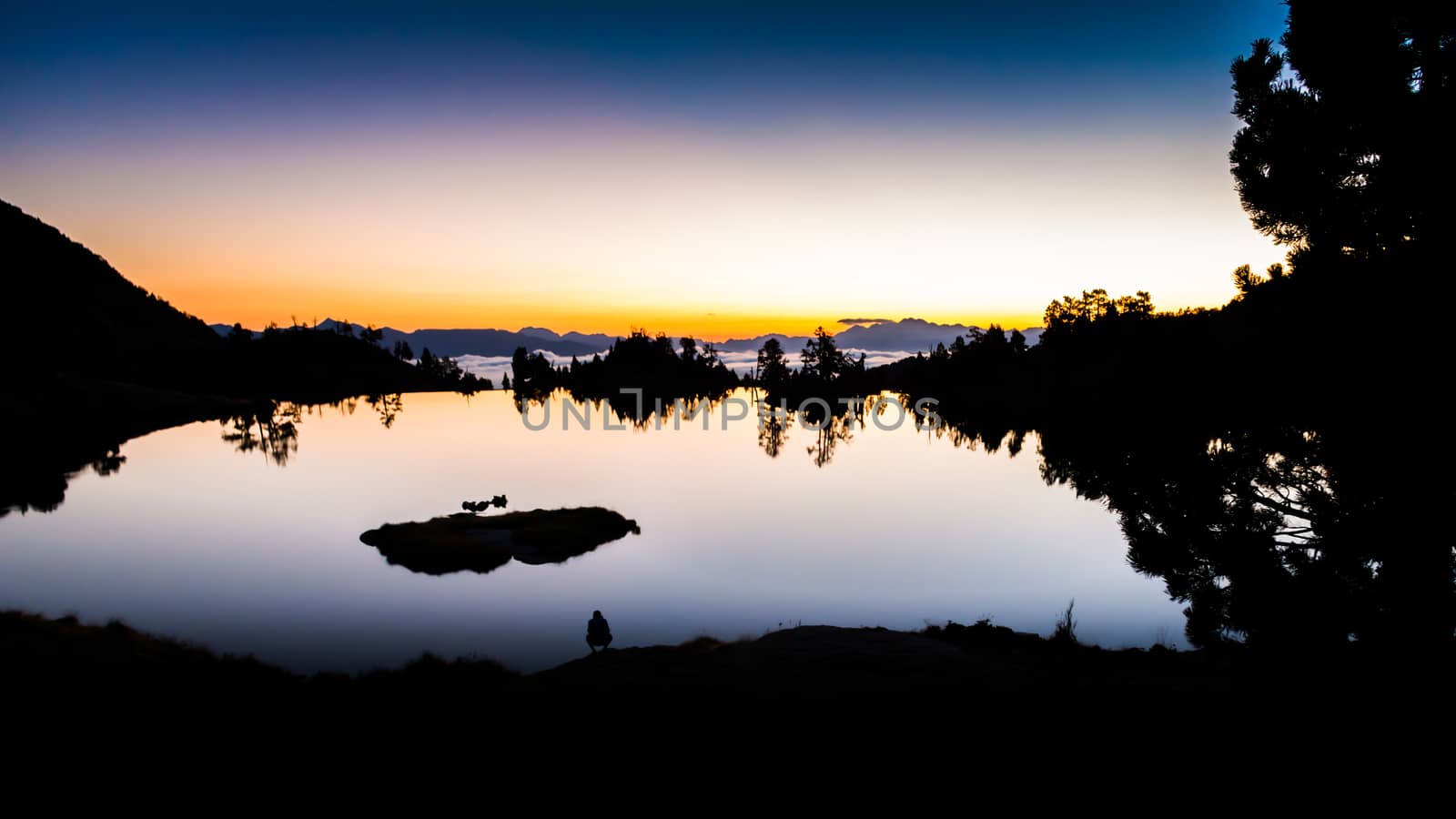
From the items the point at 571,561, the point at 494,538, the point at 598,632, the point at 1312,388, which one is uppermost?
the point at 1312,388

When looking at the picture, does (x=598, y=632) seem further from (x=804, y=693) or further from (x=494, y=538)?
(x=494, y=538)

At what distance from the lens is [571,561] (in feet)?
112

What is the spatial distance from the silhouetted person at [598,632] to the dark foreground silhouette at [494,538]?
493 inches

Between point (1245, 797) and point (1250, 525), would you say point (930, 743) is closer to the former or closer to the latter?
point (1245, 797)

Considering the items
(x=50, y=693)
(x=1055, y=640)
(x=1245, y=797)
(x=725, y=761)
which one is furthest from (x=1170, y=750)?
(x=50, y=693)

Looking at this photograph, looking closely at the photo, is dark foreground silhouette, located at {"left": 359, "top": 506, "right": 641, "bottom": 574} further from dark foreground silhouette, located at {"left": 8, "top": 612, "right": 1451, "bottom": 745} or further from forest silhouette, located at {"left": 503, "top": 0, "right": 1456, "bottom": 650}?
forest silhouette, located at {"left": 503, "top": 0, "right": 1456, "bottom": 650}

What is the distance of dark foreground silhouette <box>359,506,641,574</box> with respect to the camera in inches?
1305

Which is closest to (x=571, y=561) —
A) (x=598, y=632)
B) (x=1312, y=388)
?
(x=598, y=632)

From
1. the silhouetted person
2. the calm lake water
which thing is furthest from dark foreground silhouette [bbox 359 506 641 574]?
the silhouetted person

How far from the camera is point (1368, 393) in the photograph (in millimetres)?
7336

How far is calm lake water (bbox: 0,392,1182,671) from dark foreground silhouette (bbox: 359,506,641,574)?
1167 millimetres

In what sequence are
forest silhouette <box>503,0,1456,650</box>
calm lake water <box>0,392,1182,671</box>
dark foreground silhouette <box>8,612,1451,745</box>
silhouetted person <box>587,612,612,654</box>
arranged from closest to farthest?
forest silhouette <box>503,0,1456,650</box>
dark foreground silhouette <box>8,612,1451,745</box>
silhouetted person <box>587,612,612,654</box>
calm lake water <box>0,392,1182,671</box>

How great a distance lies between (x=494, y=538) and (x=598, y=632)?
17.8m

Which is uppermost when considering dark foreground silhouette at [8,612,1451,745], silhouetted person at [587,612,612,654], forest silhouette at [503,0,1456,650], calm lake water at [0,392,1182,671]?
forest silhouette at [503,0,1456,650]
